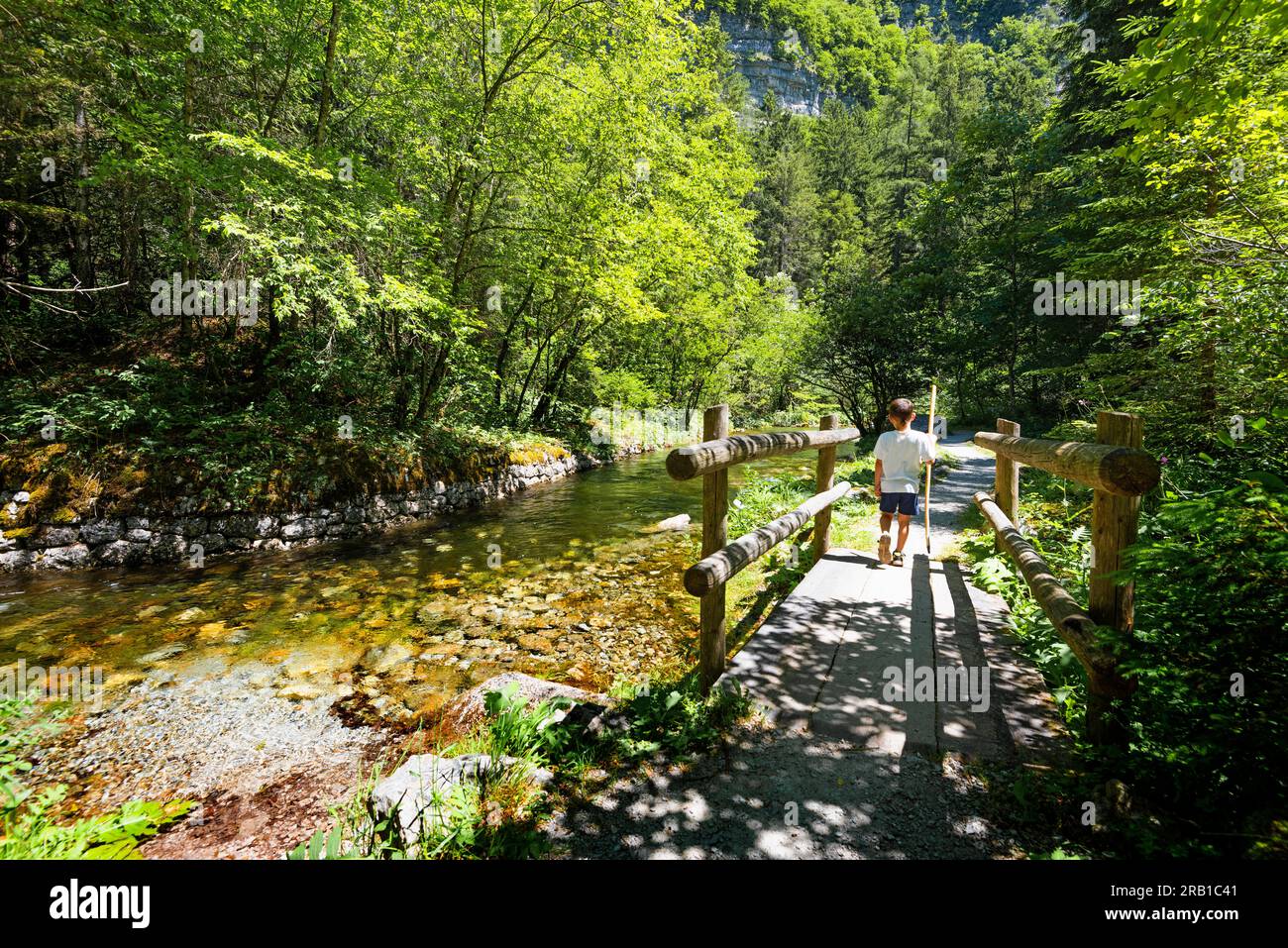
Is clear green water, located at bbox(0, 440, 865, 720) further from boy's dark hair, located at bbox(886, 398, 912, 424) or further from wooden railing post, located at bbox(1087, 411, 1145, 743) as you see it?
boy's dark hair, located at bbox(886, 398, 912, 424)

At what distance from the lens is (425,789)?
264 centimetres

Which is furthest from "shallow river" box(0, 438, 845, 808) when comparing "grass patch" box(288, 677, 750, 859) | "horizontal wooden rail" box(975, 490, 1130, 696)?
"horizontal wooden rail" box(975, 490, 1130, 696)

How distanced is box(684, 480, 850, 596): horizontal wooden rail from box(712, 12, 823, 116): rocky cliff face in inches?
4258

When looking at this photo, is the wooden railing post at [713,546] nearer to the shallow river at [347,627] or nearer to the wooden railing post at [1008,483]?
the shallow river at [347,627]

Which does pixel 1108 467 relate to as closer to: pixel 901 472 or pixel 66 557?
pixel 901 472

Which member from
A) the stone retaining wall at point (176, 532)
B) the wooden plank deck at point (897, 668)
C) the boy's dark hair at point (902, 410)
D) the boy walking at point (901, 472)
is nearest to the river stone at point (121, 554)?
the stone retaining wall at point (176, 532)

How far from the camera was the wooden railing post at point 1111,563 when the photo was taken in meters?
2.63

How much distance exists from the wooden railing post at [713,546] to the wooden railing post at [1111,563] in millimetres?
2008

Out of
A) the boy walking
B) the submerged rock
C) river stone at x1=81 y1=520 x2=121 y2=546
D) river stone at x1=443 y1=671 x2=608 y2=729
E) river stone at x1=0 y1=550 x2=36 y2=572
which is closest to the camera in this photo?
river stone at x1=443 y1=671 x2=608 y2=729

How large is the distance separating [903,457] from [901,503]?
546mm

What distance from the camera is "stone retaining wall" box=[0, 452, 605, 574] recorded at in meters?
7.23

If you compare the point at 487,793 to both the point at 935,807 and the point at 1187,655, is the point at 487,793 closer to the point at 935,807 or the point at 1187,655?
the point at 935,807
